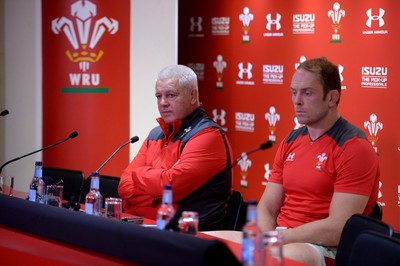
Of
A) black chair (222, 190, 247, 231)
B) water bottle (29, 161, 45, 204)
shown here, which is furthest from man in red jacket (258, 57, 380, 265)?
water bottle (29, 161, 45, 204)

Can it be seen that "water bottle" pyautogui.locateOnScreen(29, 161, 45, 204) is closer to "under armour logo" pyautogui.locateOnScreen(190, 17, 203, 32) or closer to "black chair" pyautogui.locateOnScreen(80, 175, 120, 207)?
"black chair" pyautogui.locateOnScreen(80, 175, 120, 207)

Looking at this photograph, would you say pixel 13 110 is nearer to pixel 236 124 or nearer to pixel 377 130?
pixel 236 124

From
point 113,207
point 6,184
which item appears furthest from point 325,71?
point 6,184

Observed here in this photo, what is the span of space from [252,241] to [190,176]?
5.29 ft

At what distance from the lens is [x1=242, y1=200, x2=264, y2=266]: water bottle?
204 centimetres

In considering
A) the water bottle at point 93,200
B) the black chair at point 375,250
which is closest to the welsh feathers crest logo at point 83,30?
the water bottle at point 93,200

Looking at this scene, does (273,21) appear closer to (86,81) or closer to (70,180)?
(86,81)

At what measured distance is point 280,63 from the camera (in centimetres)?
611

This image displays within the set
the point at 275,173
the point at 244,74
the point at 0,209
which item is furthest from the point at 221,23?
the point at 0,209

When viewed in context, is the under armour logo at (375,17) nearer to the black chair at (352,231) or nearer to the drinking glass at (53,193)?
the black chair at (352,231)

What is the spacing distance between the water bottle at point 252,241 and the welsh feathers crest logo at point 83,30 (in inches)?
178

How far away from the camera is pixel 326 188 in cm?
336

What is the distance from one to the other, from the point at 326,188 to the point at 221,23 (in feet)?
11.6

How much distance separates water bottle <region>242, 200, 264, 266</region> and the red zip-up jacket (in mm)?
1532
